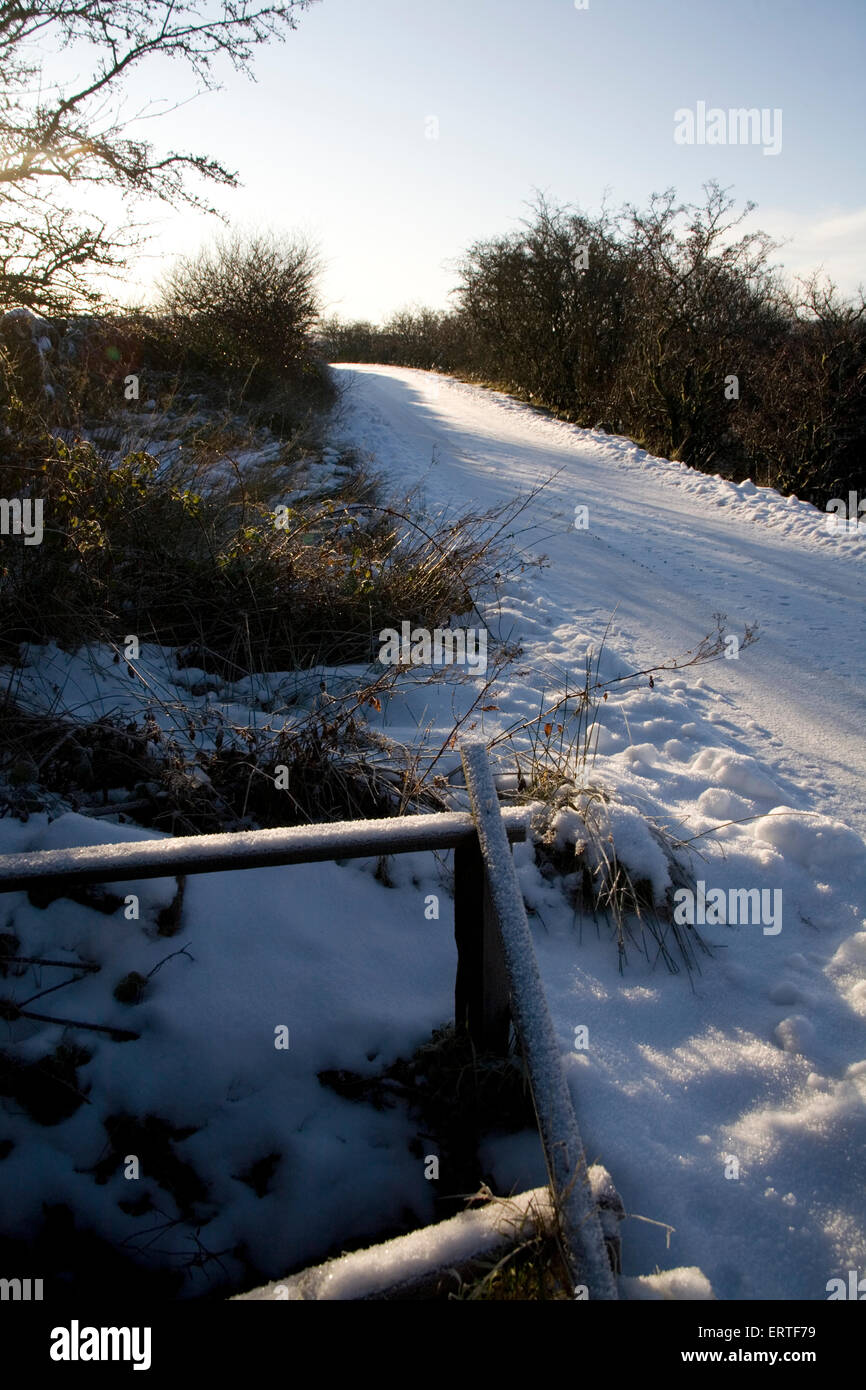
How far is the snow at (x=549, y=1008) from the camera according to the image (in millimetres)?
1752

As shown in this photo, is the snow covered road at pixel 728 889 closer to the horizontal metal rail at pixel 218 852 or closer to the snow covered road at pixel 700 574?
the snow covered road at pixel 700 574

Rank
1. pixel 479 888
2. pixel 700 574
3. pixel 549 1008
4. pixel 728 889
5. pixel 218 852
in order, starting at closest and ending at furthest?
pixel 218 852
pixel 479 888
pixel 549 1008
pixel 728 889
pixel 700 574

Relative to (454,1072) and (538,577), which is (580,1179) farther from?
(538,577)

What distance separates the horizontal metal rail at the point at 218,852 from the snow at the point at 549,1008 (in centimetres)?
6

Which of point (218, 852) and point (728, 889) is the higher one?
point (218, 852)

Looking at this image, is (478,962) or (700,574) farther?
(700,574)

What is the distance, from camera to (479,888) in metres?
1.79

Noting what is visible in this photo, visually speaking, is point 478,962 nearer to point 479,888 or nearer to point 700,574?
point 479,888

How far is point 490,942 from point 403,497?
5.98 m

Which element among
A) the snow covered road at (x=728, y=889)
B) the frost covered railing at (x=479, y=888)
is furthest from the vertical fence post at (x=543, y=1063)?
the snow covered road at (x=728, y=889)

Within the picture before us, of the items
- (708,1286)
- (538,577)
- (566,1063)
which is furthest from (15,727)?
(538,577)

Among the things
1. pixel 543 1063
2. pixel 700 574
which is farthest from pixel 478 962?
pixel 700 574

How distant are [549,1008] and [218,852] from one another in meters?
0.94
